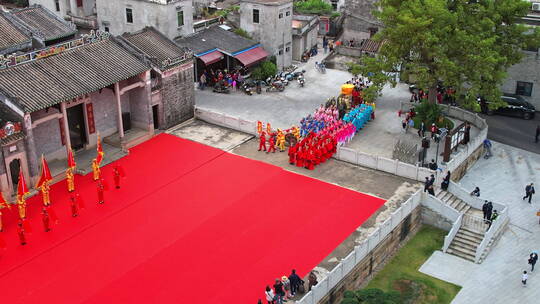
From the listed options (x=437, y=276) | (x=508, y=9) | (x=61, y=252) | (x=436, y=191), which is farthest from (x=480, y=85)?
(x=61, y=252)

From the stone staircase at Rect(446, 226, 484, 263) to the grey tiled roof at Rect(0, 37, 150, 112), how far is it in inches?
837

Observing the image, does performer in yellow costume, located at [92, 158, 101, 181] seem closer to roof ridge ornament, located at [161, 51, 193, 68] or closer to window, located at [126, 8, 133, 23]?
roof ridge ornament, located at [161, 51, 193, 68]

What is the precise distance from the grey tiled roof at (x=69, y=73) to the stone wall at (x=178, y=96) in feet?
9.00

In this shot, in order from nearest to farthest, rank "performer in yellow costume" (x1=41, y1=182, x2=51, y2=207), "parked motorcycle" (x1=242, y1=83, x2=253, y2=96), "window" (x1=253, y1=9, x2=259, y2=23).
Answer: "performer in yellow costume" (x1=41, y1=182, x2=51, y2=207), "parked motorcycle" (x1=242, y1=83, x2=253, y2=96), "window" (x1=253, y1=9, x2=259, y2=23)

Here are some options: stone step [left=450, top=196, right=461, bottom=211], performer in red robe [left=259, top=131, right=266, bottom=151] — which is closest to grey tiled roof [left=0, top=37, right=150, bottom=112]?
performer in red robe [left=259, top=131, right=266, bottom=151]

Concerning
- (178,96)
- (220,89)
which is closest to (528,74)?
(220,89)

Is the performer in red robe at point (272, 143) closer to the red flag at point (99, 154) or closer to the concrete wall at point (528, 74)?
the red flag at point (99, 154)

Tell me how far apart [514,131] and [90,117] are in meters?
29.9

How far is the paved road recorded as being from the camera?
151 ft

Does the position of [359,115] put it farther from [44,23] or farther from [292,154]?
[44,23]

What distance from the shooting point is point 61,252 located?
1239 inches

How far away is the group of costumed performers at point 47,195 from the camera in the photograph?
→ 32.9 meters

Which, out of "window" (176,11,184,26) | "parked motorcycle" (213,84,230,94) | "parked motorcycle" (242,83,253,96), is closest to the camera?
"parked motorcycle" (242,83,253,96)

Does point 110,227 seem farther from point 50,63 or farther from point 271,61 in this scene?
point 271,61
